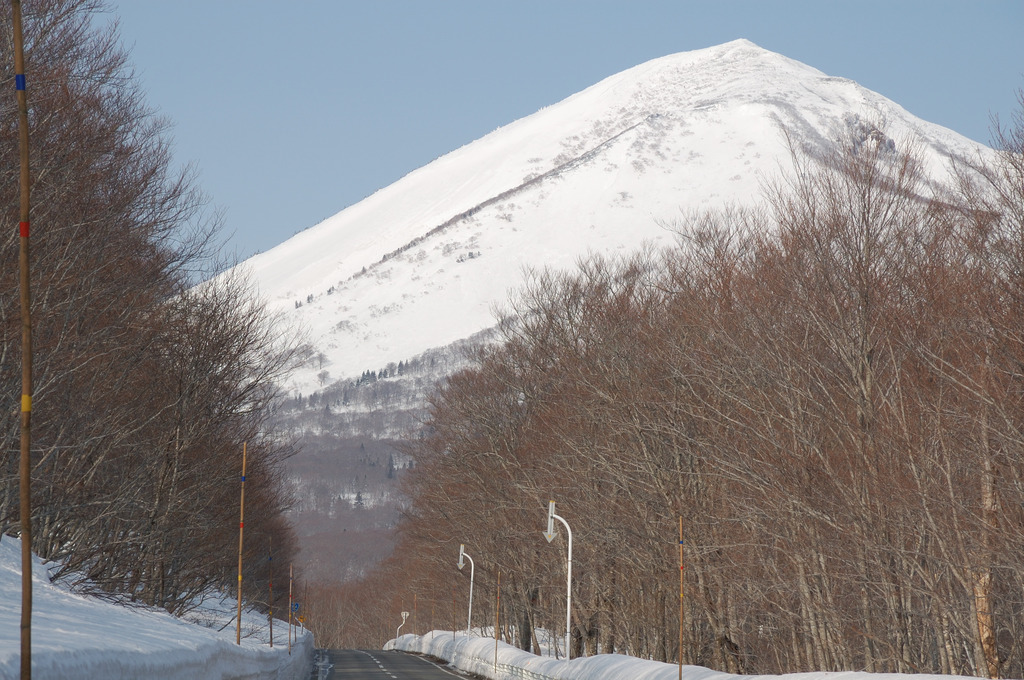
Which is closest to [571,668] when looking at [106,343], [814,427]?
[814,427]

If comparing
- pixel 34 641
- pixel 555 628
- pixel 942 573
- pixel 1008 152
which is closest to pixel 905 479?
pixel 942 573

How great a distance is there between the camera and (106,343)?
20641 millimetres

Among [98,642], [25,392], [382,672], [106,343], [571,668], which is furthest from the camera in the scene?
[382,672]

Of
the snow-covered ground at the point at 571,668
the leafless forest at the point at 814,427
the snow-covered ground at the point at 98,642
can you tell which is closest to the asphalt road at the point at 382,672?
the snow-covered ground at the point at 571,668

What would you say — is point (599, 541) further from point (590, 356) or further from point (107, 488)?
point (107, 488)

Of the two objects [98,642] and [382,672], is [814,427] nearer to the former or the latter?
[98,642]

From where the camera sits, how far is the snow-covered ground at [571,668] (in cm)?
1767

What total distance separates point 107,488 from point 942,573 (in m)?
18.2

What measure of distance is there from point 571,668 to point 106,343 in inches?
543

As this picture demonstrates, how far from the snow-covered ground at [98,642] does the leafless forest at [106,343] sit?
168cm

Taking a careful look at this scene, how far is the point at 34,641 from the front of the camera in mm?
11188

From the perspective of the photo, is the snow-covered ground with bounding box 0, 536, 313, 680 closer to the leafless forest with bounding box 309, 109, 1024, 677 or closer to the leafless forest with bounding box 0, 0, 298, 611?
the leafless forest with bounding box 0, 0, 298, 611

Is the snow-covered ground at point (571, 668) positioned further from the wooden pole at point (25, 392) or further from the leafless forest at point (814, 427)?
the wooden pole at point (25, 392)

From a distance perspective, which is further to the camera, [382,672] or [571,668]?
[382,672]
